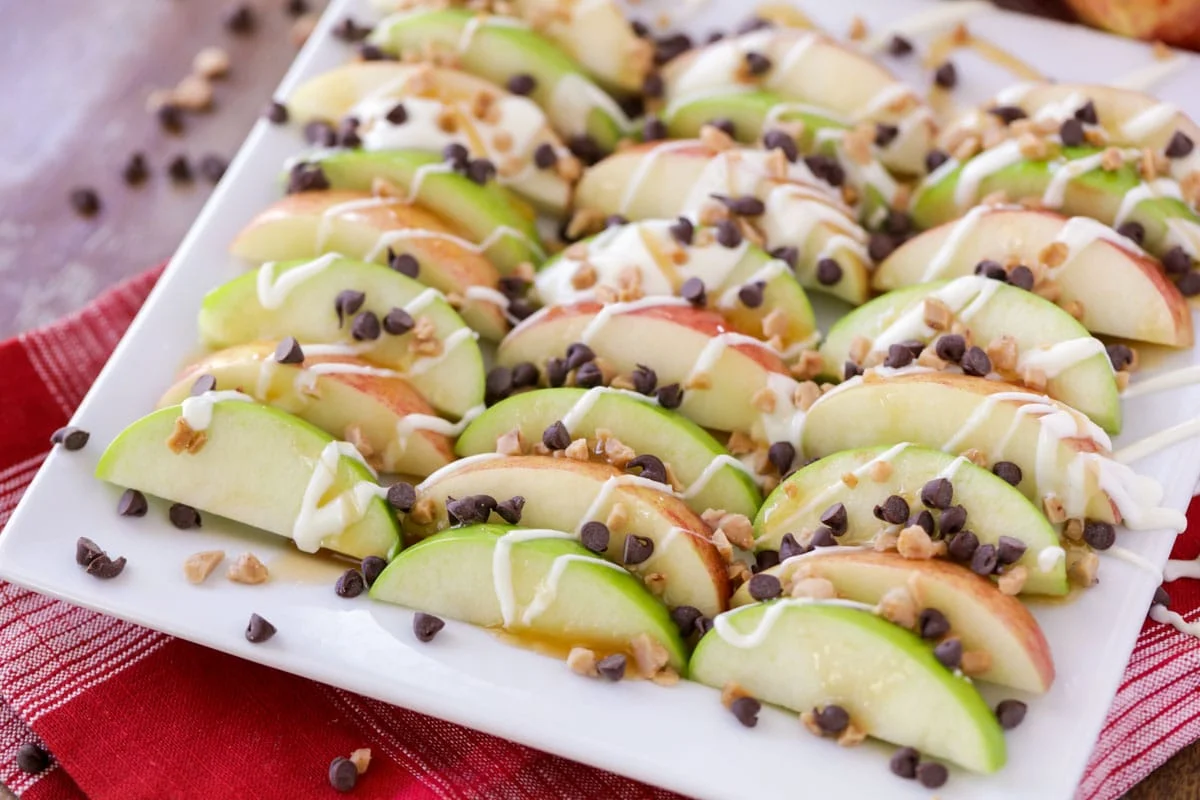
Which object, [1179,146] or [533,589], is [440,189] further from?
[1179,146]

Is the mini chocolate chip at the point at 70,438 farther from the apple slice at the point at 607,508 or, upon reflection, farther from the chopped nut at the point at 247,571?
the apple slice at the point at 607,508

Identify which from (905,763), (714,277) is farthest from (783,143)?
(905,763)

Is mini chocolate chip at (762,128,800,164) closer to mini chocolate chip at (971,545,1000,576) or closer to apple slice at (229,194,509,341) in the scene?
apple slice at (229,194,509,341)

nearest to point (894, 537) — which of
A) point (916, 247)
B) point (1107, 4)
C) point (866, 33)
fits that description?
point (916, 247)

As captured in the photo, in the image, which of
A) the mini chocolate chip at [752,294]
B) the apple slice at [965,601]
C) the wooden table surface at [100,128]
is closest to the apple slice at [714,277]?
the mini chocolate chip at [752,294]

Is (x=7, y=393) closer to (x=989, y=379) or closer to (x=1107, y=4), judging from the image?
(x=989, y=379)

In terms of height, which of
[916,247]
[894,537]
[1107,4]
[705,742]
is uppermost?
[1107,4]

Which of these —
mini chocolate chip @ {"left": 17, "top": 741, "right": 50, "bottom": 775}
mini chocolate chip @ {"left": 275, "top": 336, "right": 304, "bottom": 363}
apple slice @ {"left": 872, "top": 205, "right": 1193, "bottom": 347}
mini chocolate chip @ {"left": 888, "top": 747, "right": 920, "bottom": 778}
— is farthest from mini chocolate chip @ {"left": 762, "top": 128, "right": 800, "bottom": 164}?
mini chocolate chip @ {"left": 17, "top": 741, "right": 50, "bottom": 775}
